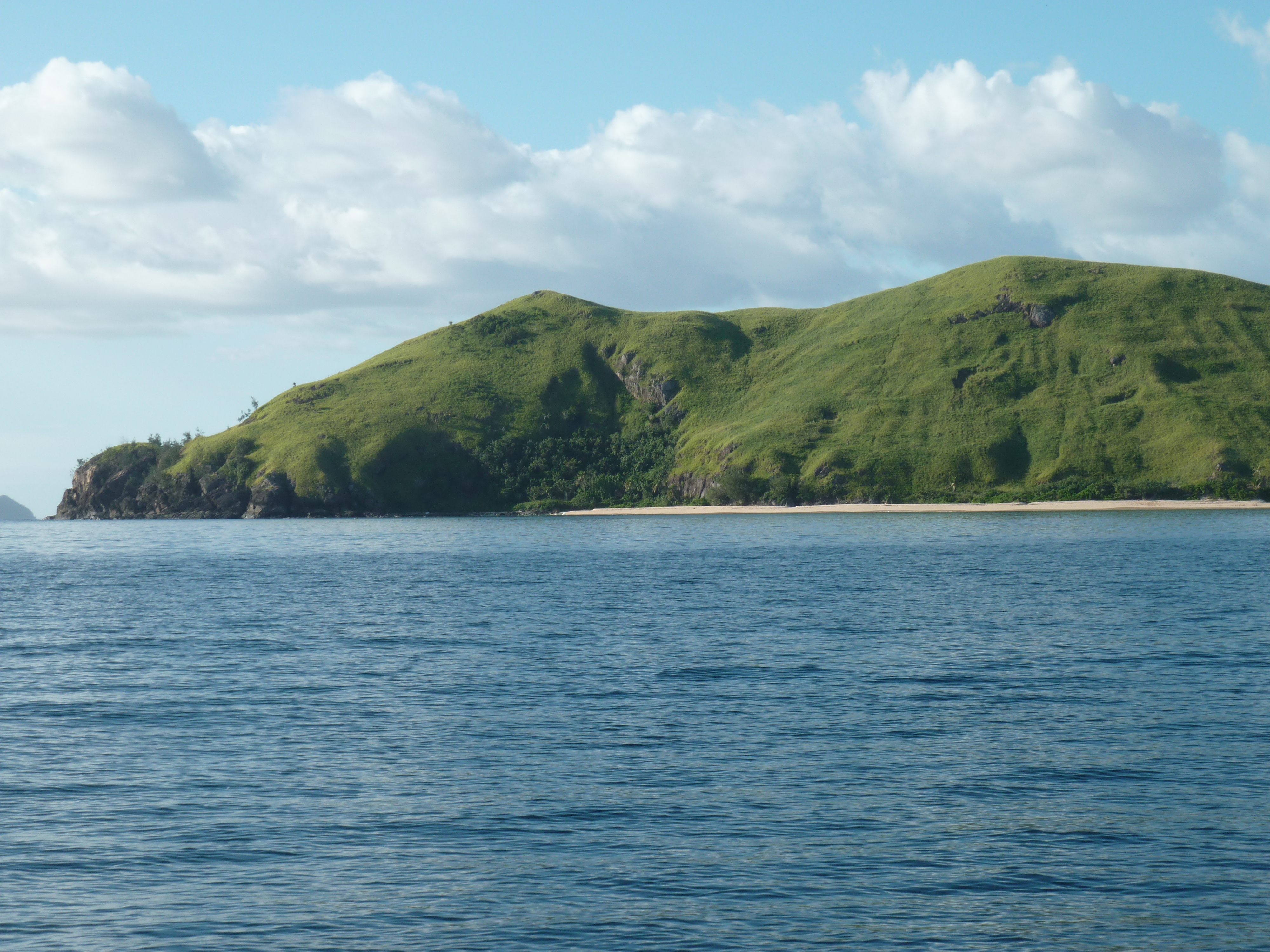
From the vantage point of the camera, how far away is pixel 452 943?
61.8ft

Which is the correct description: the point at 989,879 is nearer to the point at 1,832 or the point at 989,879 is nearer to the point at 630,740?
the point at 630,740

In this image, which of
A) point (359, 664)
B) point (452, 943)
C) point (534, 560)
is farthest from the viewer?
point (534, 560)

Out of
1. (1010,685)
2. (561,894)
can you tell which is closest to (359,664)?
(1010,685)

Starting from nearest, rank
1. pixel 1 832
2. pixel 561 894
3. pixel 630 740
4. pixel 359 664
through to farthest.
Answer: pixel 561 894
pixel 1 832
pixel 630 740
pixel 359 664

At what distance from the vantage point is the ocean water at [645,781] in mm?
19953

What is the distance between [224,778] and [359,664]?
20528mm

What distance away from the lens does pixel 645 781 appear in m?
28.6

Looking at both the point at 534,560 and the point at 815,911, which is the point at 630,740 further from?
the point at 534,560

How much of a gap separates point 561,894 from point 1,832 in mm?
13765

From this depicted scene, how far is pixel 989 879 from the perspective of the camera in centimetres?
2153

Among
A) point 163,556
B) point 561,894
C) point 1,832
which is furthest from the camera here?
point 163,556

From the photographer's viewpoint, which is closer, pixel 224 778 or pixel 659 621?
pixel 224 778

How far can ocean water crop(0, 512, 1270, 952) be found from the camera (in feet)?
65.5

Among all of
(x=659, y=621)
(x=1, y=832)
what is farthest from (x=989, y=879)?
(x=659, y=621)
